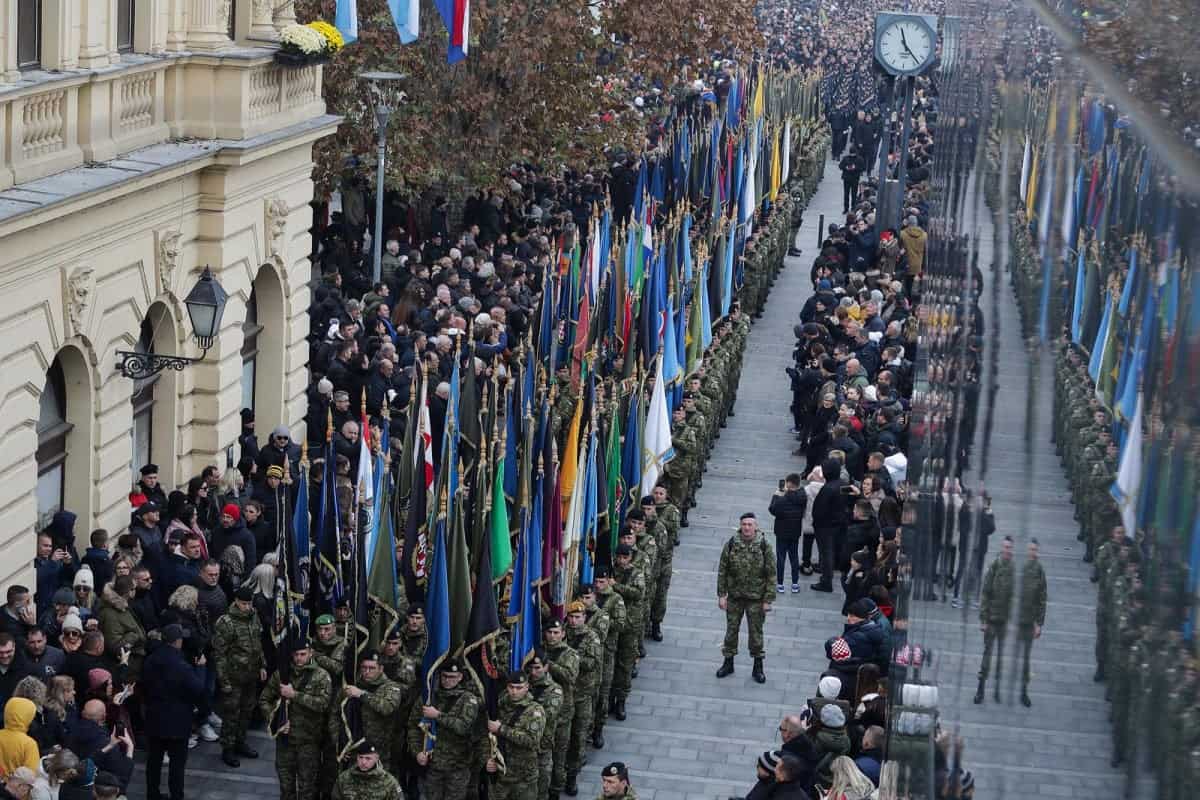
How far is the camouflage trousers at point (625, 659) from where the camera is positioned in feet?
50.8

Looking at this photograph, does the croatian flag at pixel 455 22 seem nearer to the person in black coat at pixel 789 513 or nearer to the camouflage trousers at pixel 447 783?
the person in black coat at pixel 789 513

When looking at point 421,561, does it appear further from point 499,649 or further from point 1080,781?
point 1080,781

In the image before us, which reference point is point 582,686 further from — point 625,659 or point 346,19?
point 346,19

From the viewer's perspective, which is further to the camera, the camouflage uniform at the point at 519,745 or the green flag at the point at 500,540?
the green flag at the point at 500,540

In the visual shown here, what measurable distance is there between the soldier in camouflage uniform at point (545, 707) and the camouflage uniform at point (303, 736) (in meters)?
1.38

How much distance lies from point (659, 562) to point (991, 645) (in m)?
15.7

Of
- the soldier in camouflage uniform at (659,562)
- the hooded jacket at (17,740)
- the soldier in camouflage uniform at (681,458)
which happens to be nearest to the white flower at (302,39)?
the soldier in camouflage uniform at (681,458)

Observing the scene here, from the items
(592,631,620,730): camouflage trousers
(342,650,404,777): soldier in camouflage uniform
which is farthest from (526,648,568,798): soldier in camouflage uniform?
(592,631,620,730): camouflage trousers

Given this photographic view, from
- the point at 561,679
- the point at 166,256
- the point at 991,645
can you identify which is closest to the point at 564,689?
the point at 561,679

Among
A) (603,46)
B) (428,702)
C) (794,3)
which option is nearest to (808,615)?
(428,702)

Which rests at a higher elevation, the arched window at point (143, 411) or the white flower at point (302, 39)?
the white flower at point (302, 39)

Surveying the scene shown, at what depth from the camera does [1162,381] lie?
2.85ft

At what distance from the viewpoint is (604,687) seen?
49.4 ft

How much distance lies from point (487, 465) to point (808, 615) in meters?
4.95
